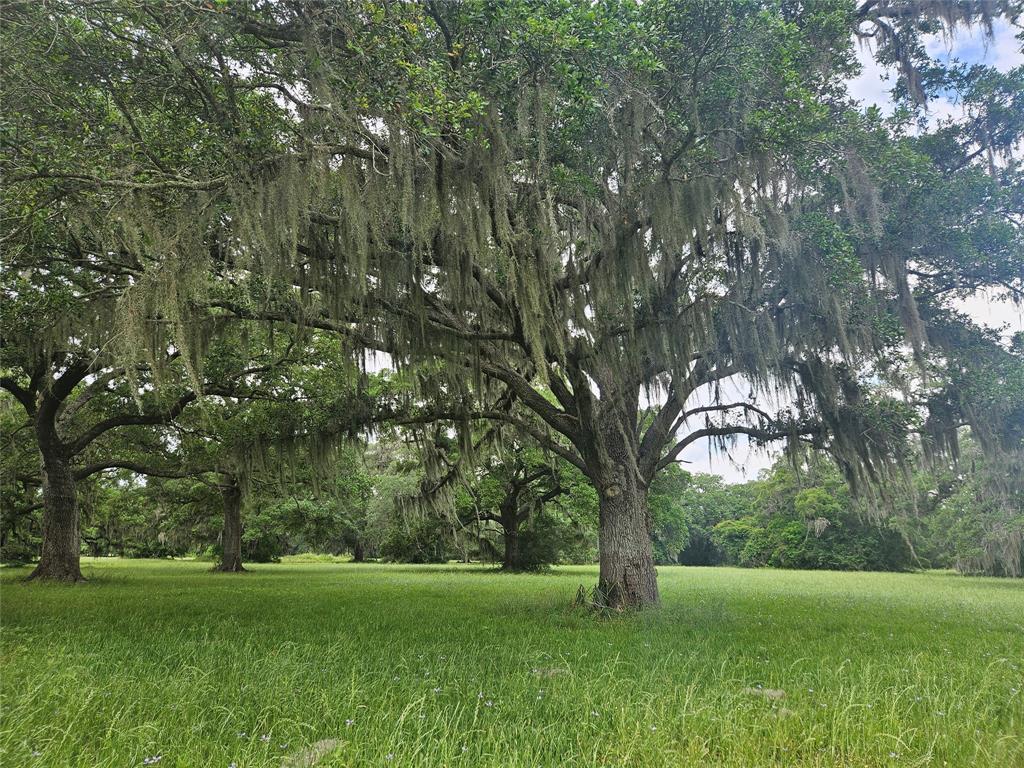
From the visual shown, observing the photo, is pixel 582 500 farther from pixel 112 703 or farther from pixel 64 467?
pixel 112 703

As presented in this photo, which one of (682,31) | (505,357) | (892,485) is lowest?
(892,485)

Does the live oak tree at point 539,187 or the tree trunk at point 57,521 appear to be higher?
the live oak tree at point 539,187

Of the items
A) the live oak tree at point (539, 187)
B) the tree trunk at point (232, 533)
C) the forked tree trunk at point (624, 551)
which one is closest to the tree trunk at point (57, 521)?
the tree trunk at point (232, 533)

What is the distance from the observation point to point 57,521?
1256cm

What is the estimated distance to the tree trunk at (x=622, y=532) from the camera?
300 inches

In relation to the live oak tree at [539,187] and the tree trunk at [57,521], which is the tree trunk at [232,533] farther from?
the live oak tree at [539,187]

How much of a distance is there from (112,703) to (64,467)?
12.0 metres

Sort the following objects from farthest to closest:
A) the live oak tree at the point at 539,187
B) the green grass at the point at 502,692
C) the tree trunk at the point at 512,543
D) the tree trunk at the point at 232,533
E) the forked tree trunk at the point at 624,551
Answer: the tree trunk at the point at 512,543 → the tree trunk at the point at 232,533 → the forked tree trunk at the point at 624,551 → the live oak tree at the point at 539,187 → the green grass at the point at 502,692

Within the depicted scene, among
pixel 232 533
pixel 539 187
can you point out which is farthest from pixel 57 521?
pixel 539 187

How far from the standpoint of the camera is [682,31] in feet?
16.9

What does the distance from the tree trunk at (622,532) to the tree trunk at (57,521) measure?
11.9 meters

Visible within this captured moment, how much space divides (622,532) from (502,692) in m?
4.53

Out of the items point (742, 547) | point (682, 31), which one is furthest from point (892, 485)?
point (742, 547)

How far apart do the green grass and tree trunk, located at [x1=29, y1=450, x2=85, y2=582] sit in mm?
6681
